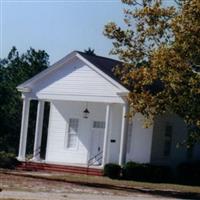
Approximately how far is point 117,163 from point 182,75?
13490 millimetres

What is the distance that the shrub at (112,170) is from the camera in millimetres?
34469

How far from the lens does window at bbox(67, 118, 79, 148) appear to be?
39.7 metres

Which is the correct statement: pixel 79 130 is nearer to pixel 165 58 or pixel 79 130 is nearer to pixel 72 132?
pixel 72 132

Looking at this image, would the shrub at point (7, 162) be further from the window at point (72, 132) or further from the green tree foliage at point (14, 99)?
the green tree foliage at point (14, 99)

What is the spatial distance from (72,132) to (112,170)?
6122mm

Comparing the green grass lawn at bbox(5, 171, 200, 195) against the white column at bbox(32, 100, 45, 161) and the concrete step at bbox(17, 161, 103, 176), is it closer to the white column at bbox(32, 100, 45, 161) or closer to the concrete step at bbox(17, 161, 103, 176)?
the concrete step at bbox(17, 161, 103, 176)

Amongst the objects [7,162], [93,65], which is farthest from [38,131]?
[93,65]

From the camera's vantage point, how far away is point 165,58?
79.6 feet

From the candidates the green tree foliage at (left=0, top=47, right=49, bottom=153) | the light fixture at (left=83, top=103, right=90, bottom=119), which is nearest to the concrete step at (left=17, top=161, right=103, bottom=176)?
the light fixture at (left=83, top=103, right=90, bottom=119)

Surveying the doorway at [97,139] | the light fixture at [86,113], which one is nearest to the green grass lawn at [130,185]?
the doorway at [97,139]

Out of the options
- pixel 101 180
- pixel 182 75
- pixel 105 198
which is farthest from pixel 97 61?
pixel 105 198

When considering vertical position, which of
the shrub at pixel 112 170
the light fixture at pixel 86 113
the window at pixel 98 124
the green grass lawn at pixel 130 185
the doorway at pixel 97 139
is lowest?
the green grass lawn at pixel 130 185

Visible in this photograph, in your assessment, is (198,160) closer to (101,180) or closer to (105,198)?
(101,180)

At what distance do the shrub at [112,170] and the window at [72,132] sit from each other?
5.25m
